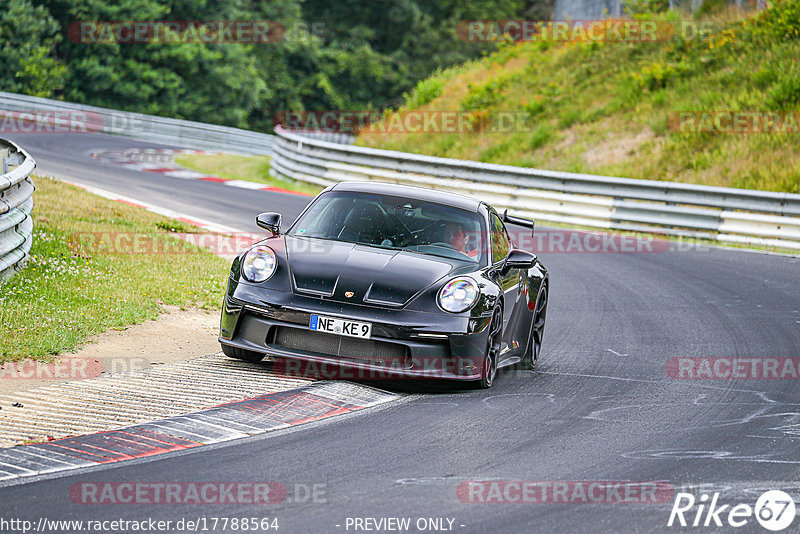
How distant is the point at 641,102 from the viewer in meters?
27.6

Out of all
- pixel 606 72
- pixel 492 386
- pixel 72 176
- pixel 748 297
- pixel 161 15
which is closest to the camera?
pixel 492 386

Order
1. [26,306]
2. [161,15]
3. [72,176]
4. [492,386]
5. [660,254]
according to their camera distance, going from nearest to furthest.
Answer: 1. [492,386]
2. [26,306]
3. [660,254]
4. [72,176]
5. [161,15]

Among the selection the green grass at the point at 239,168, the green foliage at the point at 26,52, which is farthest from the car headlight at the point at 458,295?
the green foliage at the point at 26,52

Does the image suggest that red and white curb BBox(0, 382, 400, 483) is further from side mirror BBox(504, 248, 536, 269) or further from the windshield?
side mirror BBox(504, 248, 536, 269)

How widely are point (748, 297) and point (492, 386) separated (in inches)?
243

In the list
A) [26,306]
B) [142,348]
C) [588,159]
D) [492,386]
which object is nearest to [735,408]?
[492,386]

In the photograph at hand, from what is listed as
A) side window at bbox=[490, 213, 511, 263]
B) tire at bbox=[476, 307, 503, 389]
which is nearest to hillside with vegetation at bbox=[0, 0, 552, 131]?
side window at bbox=[490, 213, 511, 263]

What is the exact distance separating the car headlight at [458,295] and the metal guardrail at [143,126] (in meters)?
27.4

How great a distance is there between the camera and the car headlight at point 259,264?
767 centimetres

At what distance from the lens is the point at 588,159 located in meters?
26.3

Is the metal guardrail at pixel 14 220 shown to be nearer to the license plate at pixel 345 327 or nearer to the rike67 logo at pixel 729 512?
the license plate at pixel 345 327

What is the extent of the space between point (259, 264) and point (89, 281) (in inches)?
127

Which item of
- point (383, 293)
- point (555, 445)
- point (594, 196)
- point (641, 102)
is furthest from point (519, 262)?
point (641, 102)

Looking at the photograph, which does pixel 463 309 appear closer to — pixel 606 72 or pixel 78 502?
pixel 78 502
